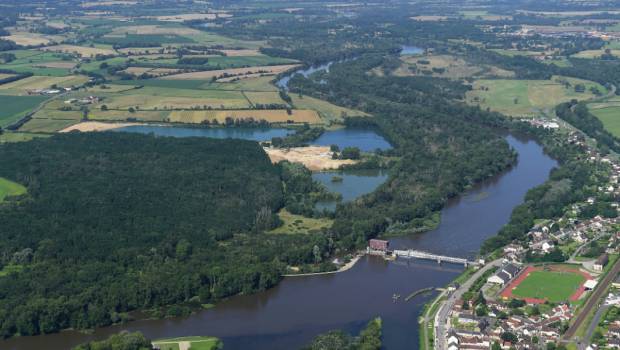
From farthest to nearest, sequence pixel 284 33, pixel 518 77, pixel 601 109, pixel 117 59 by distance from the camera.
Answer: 1. pixel 284 33
2. pixel 117 59
3. pixel 518 77
4. pixel 601 109

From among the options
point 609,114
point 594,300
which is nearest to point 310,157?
point 594,300

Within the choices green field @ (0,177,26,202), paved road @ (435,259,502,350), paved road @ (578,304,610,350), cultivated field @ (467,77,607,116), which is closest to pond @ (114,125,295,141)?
green field @ (0,177,26,202)

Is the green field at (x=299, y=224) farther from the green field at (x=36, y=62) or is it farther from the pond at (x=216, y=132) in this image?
the green field at (x=36, y=62)

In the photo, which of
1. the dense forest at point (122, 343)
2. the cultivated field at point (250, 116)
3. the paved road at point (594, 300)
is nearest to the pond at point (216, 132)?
the cultivated field at point (250, 116)

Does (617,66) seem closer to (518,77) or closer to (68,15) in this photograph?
(518,77)

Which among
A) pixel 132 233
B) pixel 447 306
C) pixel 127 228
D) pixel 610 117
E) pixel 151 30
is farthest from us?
pixel 151 30

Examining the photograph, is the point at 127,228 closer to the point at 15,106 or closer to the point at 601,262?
the point at 601,262

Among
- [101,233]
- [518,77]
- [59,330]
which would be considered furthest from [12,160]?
[518,77]
